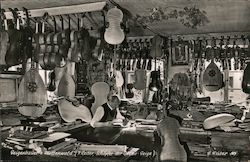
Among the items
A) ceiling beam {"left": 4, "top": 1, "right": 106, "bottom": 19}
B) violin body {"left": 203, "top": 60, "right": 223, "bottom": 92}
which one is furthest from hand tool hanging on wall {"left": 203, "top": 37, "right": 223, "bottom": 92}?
ceiling beam {"left": 4, "top": 1, "right": 106, "bottom": 19}

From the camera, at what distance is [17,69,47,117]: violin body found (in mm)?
2021

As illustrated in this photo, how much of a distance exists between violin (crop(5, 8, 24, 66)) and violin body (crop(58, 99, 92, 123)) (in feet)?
1.32

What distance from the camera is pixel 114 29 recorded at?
1805 millimetres

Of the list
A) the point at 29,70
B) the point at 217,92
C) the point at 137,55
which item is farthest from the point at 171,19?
the point at 29,70

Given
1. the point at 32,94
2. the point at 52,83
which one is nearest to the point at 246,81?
the point at 52,83

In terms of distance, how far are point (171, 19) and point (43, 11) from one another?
0.83m

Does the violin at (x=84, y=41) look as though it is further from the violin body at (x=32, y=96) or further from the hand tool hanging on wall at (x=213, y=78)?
the hand tool hanging on wall at (x=213, y=78)

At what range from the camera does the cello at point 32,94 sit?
79.6 inches

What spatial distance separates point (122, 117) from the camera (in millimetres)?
1899

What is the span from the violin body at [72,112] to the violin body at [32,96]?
125 millimetres

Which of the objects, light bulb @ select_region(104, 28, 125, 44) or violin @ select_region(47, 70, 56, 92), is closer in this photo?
light bulb @ select_region(104, 28, 125, 44)

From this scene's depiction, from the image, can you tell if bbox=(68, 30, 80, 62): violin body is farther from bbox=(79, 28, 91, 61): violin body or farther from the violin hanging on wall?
the violin hanging on wall

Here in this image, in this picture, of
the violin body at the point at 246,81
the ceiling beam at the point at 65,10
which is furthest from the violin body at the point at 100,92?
the violin body at the point at 246,81

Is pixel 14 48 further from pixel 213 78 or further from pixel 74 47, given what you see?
pixel 213 78
